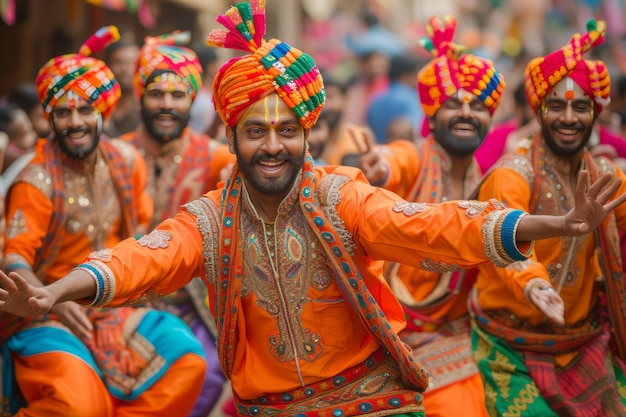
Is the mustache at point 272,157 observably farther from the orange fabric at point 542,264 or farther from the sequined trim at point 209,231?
the orange fabric at point 542,264

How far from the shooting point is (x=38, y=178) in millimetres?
5957

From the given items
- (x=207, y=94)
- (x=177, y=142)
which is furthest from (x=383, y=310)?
(x=207, y=94)

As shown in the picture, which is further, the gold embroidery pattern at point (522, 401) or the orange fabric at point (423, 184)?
the orange fabric at point (423, 184)

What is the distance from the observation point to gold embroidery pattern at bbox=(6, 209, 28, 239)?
19.1 ft

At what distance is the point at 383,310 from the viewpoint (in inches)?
194

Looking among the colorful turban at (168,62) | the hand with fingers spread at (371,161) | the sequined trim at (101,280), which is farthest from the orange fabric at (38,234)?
the sequined trim at (101,280)

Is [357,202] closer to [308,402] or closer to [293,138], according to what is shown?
[293,138]

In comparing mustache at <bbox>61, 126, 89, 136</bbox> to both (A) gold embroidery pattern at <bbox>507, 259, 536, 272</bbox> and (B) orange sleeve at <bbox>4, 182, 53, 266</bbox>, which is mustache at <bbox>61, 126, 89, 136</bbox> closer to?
(B) orange sleeve at <bbox>4, 182, 53, 266</bbox>

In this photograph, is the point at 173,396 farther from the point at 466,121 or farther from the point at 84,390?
the point at 466,121

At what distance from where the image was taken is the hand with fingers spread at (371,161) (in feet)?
20.5

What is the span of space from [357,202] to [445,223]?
0.48m

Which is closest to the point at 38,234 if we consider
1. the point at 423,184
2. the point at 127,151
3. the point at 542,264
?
the point at 127,151

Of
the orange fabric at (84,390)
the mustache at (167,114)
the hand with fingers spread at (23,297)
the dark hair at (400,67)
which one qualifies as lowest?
the orange fabric at (84,390)

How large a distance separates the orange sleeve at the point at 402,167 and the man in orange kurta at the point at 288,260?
147 cm
